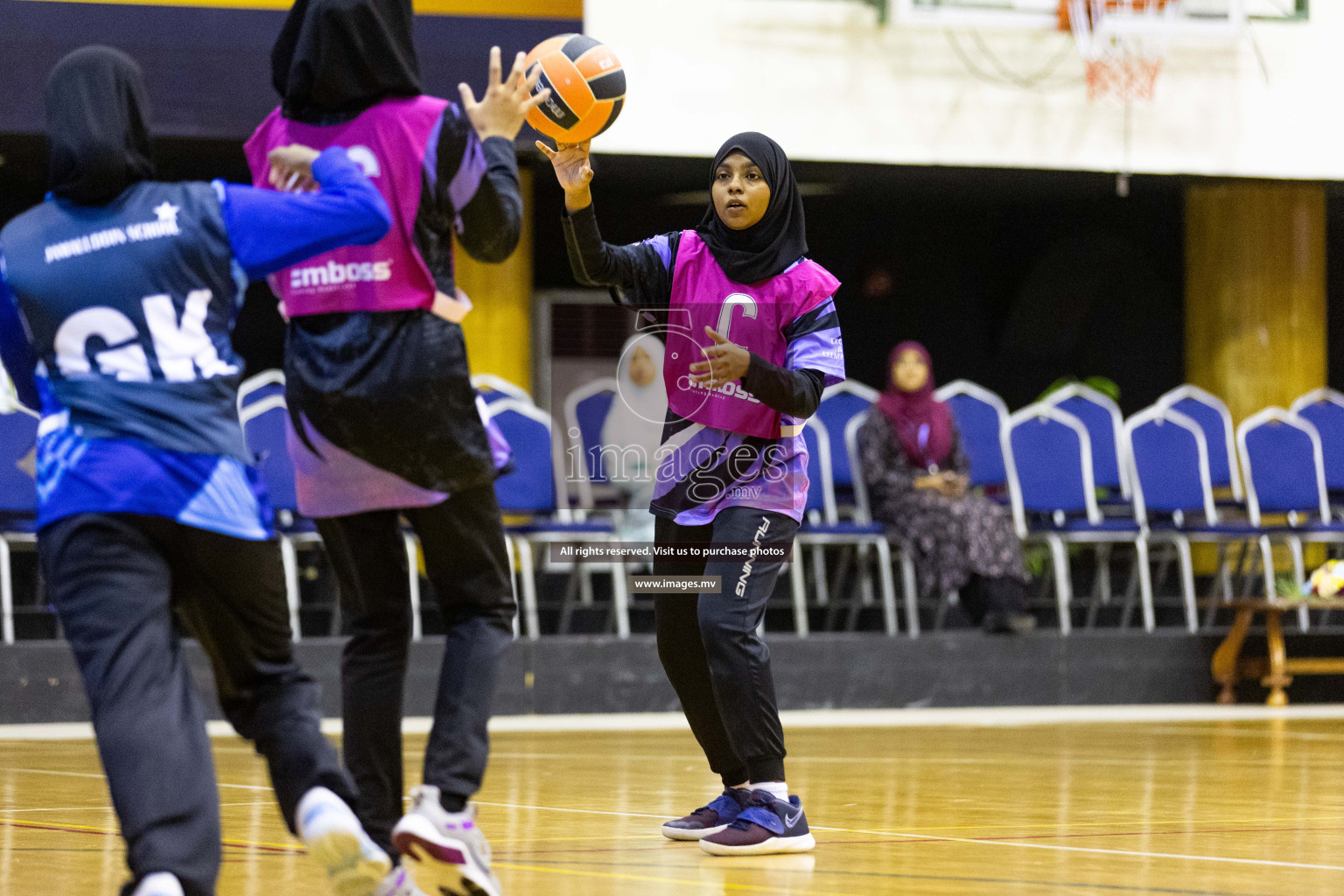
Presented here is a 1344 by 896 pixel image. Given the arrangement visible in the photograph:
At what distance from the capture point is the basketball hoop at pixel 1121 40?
927 cm

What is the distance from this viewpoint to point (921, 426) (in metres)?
8.38

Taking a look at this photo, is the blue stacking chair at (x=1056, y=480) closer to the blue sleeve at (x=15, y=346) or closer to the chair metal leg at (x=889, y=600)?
the chair metal leg at (x=889, y=600)

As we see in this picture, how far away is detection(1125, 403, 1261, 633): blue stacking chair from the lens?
8.69m

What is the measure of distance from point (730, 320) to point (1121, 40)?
20.8 ft

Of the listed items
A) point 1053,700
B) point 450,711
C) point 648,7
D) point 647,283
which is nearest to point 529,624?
point 1053,700

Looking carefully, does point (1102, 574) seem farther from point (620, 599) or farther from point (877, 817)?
point (877, 817)

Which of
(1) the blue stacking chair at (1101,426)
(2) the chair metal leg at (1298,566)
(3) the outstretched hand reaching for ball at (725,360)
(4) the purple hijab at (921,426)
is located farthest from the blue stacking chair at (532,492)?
(3) the outstretched hand reaching for ball at (725,360)

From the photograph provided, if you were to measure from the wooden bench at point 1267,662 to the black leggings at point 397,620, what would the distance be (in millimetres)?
6239

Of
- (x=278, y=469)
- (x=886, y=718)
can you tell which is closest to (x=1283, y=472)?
(x=886, y=718)

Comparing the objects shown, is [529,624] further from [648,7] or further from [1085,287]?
[1085,287]

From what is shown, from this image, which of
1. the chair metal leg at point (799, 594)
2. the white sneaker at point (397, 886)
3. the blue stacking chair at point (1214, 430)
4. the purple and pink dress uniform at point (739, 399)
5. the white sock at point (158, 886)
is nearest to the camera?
the white sock at point (158, 886)

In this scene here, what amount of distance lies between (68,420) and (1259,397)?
926 centimetres

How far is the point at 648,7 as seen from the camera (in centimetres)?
907

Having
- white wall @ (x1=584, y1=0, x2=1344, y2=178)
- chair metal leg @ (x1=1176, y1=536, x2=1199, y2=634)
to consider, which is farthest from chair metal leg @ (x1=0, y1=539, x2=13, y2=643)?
chair metal leg @ (x1=1176, y1=536, x2=1199, y2=634)
